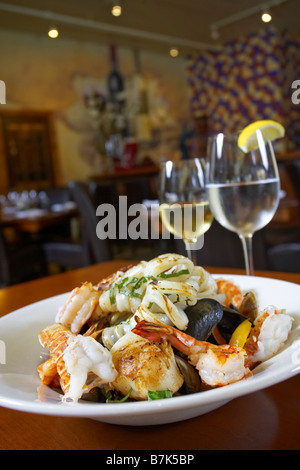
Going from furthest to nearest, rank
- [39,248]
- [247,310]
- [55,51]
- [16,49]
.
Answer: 1. [55,51]
2. [16,49]
3. [39,248]
4. [247,310]

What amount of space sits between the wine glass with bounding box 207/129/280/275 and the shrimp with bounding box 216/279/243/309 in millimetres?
178

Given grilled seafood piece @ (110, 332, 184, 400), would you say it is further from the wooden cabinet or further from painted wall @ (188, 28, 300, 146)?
painted wall @ (188, 28, 300, 146)

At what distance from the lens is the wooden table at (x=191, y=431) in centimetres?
39

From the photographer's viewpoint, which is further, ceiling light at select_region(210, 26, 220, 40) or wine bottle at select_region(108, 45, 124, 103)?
wine bottle at select_region(108, 45, 124, 103)

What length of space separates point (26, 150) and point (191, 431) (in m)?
7.14

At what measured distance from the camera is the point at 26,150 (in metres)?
7.11

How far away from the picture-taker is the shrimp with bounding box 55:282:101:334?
1.78 ft

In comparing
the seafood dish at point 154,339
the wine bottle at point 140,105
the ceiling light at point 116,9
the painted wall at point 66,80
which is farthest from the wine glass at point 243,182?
the wine bottle at point 140,105

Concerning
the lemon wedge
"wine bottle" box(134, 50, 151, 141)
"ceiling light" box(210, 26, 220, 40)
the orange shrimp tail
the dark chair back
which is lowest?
the dark chair back

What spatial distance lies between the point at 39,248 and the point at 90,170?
4.26 meters

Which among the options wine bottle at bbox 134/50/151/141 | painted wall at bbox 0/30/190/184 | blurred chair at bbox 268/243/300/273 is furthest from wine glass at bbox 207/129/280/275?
wine bottle at bbox 134/50/151/141

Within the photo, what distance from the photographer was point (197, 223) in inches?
34.9
